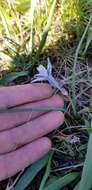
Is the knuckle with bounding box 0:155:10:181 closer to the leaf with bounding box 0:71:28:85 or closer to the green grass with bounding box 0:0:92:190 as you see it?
the green grass with bounding box 0:0:92:190

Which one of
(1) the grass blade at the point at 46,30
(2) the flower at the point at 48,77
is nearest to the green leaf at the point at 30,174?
(2) the flower at the point at 48,77

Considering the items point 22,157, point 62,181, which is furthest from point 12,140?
point 62,181

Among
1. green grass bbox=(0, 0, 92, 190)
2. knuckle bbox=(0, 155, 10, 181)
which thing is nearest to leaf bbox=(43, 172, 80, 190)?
green grass bbox=(0, 0, 92, 190)

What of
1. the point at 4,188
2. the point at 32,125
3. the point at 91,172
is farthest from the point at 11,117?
the point at 91,172

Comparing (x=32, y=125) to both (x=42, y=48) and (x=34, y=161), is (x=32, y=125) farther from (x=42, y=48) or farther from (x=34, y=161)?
(x=42, y=48)

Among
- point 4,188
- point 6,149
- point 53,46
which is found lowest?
point 4,188

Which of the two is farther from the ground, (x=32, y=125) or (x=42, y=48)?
(x=42, y=48)

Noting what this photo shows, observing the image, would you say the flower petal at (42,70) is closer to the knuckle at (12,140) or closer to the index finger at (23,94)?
the index finger at (23,94)

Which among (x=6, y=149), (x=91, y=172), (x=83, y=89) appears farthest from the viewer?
(x=83, y=89)

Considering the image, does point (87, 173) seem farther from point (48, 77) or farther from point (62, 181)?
point (48, 77)
